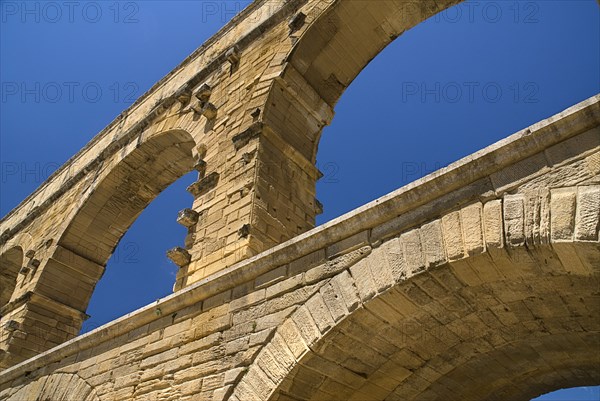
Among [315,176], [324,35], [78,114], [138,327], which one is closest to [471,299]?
[138,327]

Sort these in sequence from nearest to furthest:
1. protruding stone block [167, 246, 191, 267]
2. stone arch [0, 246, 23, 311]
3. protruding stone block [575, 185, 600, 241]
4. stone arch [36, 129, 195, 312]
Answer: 1. protruding stone block [575, 185, 600, 241]
2. protruding stone block [167, 246, 191, 267]
3. stone arch [36, 129, 195, 312]
4. stone arch [0, 246, 23, 311]

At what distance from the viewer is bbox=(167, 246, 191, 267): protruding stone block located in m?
5.34

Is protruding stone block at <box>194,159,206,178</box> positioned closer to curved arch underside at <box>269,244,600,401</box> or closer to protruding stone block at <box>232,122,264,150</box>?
protruding stone block at <box>232,122,264,150</box>

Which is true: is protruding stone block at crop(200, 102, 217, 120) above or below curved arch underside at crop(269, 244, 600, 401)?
above

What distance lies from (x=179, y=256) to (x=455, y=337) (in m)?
3.02

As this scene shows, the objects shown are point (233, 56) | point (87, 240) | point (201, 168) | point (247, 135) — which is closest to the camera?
point (247, 135)

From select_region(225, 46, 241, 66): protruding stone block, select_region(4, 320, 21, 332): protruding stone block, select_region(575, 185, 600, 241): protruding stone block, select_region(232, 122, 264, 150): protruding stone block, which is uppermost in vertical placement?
select_region(225, 46, 241, 66): protruding stone block

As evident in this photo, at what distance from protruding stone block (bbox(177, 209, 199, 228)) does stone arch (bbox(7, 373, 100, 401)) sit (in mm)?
1877

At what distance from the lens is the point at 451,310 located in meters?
3.19

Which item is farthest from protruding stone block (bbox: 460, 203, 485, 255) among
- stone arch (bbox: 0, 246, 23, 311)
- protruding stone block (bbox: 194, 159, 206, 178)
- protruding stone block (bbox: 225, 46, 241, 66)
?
stone arch (bbox: 0, 246, 23, 311)

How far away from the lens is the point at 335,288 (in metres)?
3.28

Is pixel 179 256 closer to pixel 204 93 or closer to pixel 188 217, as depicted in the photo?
pixel 188 217

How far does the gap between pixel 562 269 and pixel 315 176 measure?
13.0 ft

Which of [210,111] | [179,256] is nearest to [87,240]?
[210,111]
